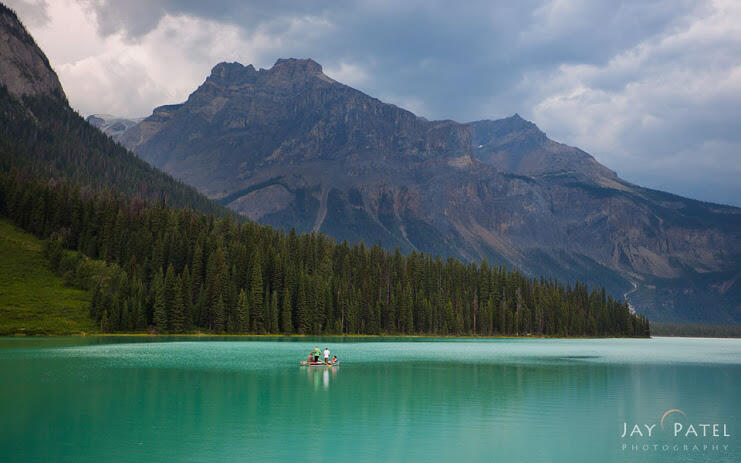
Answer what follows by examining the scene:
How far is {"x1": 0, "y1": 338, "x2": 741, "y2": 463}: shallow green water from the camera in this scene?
96.8ft

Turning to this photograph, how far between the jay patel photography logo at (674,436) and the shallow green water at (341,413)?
0.59 ft

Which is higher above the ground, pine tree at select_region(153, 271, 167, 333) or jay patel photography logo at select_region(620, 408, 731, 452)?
pine tree at select_region(153, 271, 167, 333)

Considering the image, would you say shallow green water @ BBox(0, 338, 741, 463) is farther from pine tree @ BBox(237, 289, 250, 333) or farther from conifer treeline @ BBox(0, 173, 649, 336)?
pine tree @ BBox(237, 289, 250, 333)

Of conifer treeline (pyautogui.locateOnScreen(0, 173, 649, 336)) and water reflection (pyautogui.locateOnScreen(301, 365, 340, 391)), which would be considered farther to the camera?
conifer treeline (pyautogui.locateOnScreen(0, 173, 649, 336))

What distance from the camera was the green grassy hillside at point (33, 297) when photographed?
129500mm

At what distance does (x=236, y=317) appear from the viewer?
162m

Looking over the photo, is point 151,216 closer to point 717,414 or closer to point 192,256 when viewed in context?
point 192,256

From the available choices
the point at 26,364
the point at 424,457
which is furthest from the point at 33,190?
the point at 424,457

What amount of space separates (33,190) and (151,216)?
1441 inches

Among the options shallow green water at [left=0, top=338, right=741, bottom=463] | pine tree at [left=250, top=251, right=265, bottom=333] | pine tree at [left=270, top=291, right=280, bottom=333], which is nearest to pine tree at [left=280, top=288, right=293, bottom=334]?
pine tree at [left=270, top=291, right=280, bottom=333]

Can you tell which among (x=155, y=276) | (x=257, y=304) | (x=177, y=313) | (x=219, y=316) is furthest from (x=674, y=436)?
(x=257, y=304)

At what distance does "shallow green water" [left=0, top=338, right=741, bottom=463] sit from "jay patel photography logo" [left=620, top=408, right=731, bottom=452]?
0.18 m

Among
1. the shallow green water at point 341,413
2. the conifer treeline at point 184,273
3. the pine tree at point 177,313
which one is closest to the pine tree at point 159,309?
the conifer treeline at point 184,273

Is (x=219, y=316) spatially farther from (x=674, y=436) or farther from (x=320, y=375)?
(x=674, y=436)
